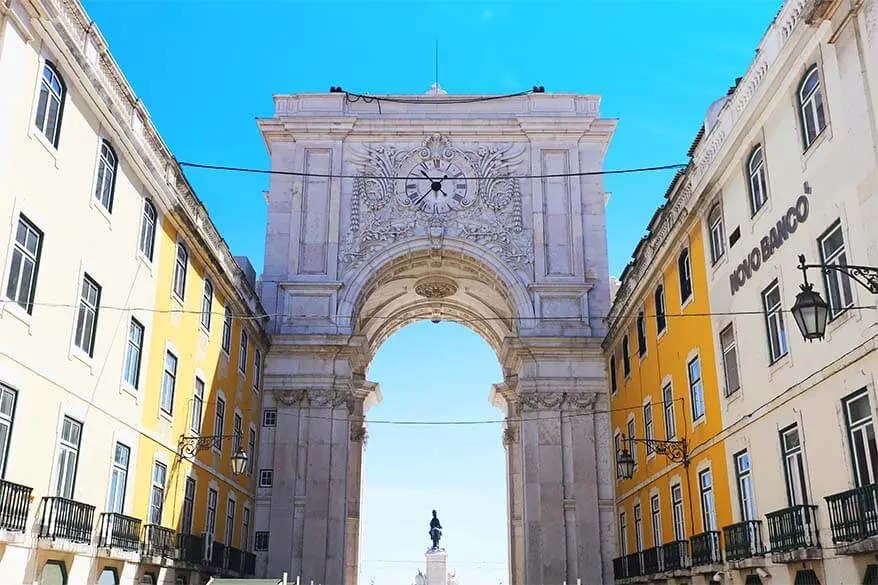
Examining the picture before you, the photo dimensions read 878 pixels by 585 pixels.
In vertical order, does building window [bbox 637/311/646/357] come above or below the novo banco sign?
above

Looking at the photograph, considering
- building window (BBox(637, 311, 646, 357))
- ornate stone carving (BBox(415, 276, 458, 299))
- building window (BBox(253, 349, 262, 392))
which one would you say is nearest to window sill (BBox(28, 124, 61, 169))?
building window (BBox(253, 349, 262, 392))

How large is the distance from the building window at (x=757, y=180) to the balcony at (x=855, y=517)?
19.9 ft

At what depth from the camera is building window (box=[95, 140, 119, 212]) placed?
658 inches

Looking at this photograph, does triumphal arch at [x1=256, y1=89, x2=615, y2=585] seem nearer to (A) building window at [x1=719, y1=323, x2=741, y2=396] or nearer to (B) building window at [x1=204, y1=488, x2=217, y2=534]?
(B) building window at [x1=204, y1=488, x2=217, y2=534]

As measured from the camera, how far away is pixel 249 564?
28031 millimetres

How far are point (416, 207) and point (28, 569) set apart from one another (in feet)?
79.1

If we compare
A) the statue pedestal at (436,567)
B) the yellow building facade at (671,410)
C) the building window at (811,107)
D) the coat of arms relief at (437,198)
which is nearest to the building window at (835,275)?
the building window at (811,107)

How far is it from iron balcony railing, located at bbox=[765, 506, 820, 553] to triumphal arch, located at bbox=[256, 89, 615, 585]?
16490 mm

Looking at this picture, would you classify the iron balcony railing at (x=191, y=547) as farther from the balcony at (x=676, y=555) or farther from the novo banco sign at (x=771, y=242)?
the novo banco sign at (x=771, y=242)

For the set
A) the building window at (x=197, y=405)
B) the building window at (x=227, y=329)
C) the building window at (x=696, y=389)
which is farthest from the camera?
the building window at (x=227, y=329)

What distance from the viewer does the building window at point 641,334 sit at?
1011 inches

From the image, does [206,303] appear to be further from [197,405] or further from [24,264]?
[24,264]

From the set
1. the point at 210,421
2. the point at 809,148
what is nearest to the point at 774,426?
the point at 809,148

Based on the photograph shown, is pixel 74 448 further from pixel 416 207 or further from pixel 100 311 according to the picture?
pixel 416 207
